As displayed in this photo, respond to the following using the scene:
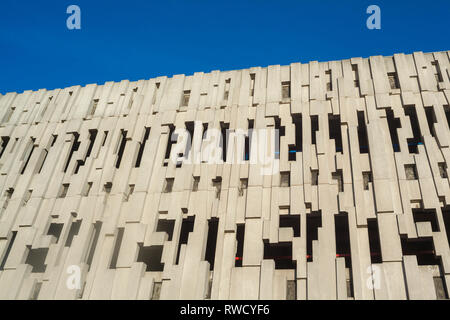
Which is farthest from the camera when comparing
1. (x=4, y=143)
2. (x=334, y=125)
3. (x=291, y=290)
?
(x=4, y=143)

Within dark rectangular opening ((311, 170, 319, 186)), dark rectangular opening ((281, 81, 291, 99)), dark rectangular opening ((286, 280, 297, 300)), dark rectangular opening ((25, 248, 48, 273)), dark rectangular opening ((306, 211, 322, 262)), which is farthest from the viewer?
dark rectangular opening ((281, 81, 291, 99))

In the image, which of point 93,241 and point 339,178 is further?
point 93,241

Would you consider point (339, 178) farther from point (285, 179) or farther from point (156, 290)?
point (156, 290)

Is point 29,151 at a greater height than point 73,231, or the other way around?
point 29,151

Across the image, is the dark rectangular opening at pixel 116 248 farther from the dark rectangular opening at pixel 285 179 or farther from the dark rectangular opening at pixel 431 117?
the dark rectangular opening at pixel 431 117

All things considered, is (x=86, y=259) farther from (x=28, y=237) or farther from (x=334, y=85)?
(x=334, y=85)

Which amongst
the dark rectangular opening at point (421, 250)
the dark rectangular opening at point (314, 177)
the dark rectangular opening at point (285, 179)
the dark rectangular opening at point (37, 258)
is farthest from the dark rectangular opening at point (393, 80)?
the dark rectangular opening at point (37, 258)

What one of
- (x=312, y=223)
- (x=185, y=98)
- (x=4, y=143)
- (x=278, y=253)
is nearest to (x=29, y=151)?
(x=4, y=143)

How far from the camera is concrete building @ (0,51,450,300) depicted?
1119cm

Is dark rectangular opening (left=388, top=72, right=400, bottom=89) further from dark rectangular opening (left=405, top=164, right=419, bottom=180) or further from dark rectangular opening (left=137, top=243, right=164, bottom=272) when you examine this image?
dark rectangular opening (left=137, top=243, right=164, bottom=272)

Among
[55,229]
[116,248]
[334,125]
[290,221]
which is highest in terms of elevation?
[334,125]

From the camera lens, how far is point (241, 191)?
44.2 feet

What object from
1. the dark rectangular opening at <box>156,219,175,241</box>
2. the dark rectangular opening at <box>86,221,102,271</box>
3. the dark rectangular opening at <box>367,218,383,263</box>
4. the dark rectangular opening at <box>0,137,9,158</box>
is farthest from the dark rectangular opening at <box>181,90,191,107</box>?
the dark rectangular opening at <box>367,218,383,263</box>

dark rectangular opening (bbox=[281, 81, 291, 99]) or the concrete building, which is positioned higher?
dark rectangular opening (bbox=[281, 81, 291, 99])
